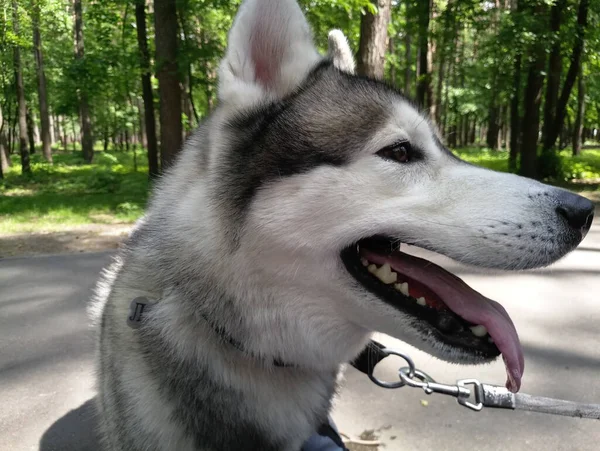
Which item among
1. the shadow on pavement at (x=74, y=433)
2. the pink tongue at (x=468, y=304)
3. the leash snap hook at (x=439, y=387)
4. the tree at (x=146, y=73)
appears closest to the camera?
the pink tongue at (x=468, y=304)

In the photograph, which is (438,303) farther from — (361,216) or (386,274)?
(361,216)

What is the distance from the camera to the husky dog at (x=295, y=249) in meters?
1.60

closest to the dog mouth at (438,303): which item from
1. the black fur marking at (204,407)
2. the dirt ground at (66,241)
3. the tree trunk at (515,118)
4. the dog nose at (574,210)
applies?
the dog nose at (574,210)

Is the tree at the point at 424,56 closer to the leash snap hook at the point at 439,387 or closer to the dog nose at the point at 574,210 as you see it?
the leash snap hook at the point at 439,387

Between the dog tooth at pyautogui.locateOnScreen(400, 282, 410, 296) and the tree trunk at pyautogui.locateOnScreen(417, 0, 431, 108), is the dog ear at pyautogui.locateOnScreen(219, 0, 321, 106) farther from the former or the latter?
the tree trunk at pyautogui.locateOnScreen(417, 0, 431, 108)

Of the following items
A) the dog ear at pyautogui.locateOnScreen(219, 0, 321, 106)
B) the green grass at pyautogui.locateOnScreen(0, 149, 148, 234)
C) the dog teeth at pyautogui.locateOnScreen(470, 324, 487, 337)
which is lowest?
the green grass at pyautogui.locateOnScreen(0, 149, 148, 234)

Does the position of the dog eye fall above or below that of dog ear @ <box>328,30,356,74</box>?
below

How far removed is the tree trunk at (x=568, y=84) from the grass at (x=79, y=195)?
458mm

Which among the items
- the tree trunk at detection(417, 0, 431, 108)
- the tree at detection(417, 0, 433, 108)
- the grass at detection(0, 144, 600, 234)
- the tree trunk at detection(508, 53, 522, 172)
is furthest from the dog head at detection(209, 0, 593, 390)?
the tree at detection(417, 0, 433, 108)

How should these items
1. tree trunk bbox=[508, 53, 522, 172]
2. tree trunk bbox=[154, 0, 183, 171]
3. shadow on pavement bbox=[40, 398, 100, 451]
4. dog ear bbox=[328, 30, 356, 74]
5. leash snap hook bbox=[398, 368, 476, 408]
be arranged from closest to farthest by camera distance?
leash snap hook bbox=[398, 368, 476, 408] → dog ear bbox=[328, 30, 356, 74] → shadow on pavement bbox=[40, 398, 100, 451] → tree trunk bbox=[154, 0, 183, 171] → tree trunk bbox=[508, 53, 522, 172]

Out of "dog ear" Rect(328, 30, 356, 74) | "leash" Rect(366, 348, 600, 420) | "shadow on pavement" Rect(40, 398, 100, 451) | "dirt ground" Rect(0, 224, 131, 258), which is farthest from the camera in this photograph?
"dirt ground" Rect(0, 224, 131, 258)

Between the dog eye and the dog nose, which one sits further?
the dog eye

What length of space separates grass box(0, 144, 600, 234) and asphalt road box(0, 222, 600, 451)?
306cm

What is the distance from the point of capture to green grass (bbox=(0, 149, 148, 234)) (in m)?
9.92
